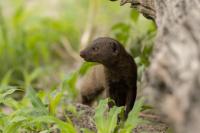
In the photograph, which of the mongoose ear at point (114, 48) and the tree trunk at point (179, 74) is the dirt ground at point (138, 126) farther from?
the tree trunk at point (179, 74)

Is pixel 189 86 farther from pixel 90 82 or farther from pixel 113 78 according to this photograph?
pixel 90 82

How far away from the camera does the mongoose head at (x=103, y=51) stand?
3939mm

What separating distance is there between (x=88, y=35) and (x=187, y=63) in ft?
14.2

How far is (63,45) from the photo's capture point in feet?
23.0

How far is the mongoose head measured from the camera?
394 centimetres

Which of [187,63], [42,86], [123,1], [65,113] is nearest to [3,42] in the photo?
[42,86]

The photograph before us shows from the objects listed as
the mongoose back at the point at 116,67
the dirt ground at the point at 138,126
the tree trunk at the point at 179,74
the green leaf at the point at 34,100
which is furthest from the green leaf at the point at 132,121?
the tree trunk at the point at 179,74

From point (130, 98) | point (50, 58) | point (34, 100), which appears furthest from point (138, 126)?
point (50, 58)

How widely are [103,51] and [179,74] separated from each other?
6.05ft

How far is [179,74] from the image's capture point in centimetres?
215

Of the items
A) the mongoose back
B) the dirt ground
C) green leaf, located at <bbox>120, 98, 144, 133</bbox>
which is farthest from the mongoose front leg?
green leaf, located at <bbox>120, 98, 144, 133</bbox>

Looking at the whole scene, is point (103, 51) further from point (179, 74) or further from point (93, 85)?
point (179, 74)

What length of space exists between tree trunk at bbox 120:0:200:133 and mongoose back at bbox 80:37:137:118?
4.60 ft

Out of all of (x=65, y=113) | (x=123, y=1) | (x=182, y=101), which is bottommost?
(x=65, y=113)
